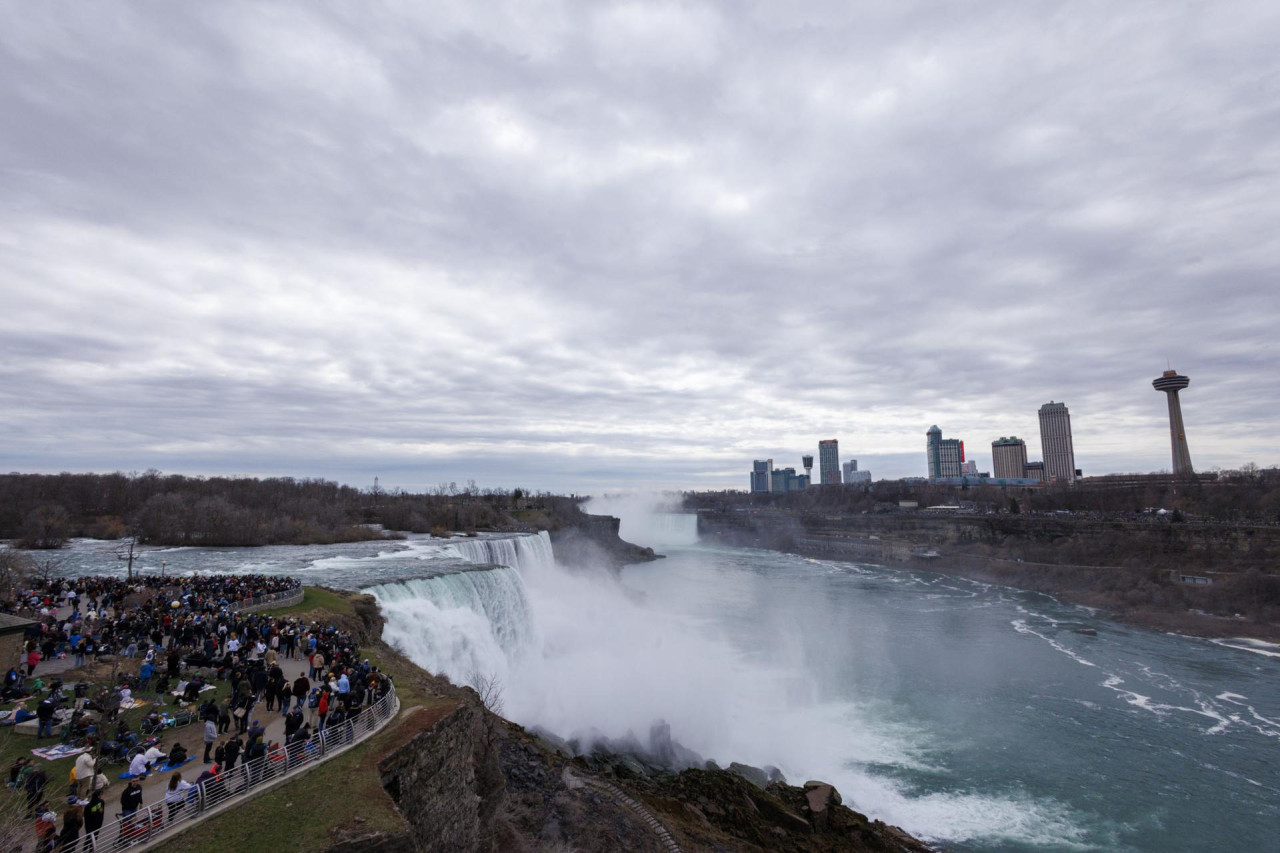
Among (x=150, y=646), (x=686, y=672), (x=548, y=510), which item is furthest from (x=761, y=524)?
(x=150, y=646)

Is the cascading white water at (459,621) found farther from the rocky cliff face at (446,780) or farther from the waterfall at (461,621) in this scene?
the rocky cliff face at (446,780)

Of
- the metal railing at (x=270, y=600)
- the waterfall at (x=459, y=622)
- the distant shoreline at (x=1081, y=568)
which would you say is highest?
the metal railing at (x=270, y=600)

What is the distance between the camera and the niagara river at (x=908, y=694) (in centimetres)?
2055

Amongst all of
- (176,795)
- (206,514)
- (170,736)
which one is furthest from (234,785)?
(206,514)

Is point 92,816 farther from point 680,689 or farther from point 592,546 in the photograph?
point 592,546

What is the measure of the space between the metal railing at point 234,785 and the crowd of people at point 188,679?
0.26 ft

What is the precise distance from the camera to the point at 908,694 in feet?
103

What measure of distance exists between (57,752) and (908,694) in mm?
32094

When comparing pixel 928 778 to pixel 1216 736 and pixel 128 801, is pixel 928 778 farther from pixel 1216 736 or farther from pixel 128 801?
pixel 128 801

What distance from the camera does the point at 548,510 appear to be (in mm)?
102625

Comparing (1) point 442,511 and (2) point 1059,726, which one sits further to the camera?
(1) point 442,511

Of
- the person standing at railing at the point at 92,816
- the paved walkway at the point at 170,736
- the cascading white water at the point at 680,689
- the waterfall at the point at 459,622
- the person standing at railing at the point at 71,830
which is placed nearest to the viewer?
the person standing at railing at the point at 71,830

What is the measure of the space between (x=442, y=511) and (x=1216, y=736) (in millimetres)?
84080

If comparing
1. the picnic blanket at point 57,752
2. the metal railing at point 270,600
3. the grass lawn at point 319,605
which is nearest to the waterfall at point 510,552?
the grass lawn at point 319,605
